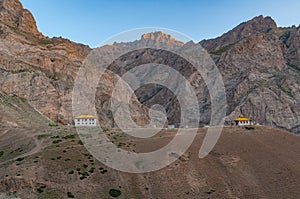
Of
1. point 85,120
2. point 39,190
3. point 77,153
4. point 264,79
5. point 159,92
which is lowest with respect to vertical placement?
point 39,190

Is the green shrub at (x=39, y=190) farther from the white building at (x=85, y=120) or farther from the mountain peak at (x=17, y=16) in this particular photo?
the mountain peak at (x=17, y=16)

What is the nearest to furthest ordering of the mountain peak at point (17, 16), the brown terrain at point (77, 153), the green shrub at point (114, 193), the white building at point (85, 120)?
the green shrub at point (114, 193) < the brown terrain at point (77, 153) < the white building at point (85, 120) < the mountain peak at point (17, 16)

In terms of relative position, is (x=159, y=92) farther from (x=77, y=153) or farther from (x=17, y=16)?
(x=77, y=153)

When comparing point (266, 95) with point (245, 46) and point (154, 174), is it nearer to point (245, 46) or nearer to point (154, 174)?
point (245, 46)

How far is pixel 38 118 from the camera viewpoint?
3568 inches

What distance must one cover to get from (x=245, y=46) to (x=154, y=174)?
15254 centimetres

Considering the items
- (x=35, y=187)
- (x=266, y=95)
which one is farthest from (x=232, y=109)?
(x=35, y=187)

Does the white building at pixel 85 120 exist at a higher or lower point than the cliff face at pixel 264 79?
lower

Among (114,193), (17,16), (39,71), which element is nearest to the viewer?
(114,193)

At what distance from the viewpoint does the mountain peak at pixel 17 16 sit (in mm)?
145875

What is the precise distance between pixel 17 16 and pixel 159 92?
8842 centimetres

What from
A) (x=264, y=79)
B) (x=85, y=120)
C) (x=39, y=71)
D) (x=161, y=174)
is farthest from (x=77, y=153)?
(x=264, y=79)

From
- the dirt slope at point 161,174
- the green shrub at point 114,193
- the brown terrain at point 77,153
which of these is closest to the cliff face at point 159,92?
the brown terrain at point 77,153

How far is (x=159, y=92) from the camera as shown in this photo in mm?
199500
